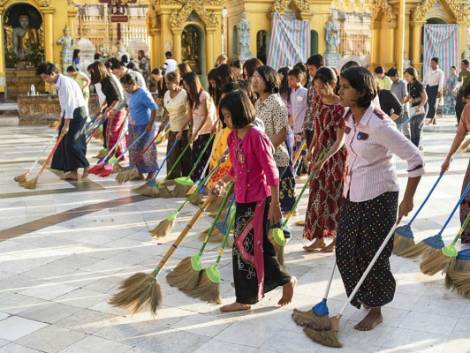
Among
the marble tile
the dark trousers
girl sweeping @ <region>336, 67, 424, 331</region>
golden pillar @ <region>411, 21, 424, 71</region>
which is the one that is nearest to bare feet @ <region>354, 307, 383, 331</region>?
girl sweeping @ <region>336, 67, 424, 331</region>

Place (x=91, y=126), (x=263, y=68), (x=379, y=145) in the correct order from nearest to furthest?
(x=379, y=145)
(x=263, y=68)
(x=91, y=126)

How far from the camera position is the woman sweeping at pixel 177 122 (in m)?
8.06

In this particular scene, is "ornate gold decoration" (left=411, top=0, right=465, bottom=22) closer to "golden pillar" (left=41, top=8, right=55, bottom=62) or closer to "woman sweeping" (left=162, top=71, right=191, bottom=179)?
"golden pillar" (left=41, top=8, right=55, bottom=62)

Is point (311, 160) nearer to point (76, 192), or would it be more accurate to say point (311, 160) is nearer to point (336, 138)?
point (336, 138)

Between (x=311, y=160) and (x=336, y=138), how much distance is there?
383 millimetres

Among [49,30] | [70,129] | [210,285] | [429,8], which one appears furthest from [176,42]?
[210,285]

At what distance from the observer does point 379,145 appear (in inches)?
150

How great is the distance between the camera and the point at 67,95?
28.5 feet

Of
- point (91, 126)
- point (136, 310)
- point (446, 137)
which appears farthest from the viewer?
point (446, 137)

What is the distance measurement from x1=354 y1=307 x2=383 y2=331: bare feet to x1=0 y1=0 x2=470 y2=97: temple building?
19.0 metres

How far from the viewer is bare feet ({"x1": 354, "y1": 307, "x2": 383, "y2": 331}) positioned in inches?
160

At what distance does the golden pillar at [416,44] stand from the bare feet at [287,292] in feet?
71.5

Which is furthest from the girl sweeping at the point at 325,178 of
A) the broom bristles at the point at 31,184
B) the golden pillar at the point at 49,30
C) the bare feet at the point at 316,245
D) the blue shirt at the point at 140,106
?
the golden pillar at the point at 49,30

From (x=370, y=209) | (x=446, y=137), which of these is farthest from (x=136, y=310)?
(x=446, y=137)
